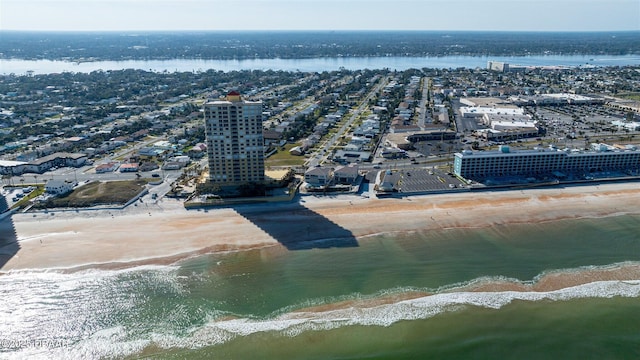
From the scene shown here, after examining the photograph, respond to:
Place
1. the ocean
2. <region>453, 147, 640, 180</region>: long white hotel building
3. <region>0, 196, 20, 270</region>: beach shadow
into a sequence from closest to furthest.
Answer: the ocean < <region>0, 196, 20, 270</region>: beach shadow < <region>453, 147, 640, 180</region>: long white hotel building

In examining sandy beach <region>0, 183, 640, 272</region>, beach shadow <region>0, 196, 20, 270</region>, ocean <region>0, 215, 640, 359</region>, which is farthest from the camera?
sandy beach <region>0, 183, 640, 272</region>

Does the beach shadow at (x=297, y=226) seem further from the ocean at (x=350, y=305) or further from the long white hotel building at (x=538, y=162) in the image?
the long white hotel building at (x=538, y=162)

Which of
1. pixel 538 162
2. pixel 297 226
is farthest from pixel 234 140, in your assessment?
pixel 538 162

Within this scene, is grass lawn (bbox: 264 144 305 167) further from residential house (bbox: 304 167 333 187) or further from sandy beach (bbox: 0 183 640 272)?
sandy beach (bbox: 0 183 640 272)

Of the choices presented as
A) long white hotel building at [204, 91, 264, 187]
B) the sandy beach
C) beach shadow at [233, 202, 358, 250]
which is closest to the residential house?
the sandy beach

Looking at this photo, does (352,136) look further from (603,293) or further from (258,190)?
(603,293)

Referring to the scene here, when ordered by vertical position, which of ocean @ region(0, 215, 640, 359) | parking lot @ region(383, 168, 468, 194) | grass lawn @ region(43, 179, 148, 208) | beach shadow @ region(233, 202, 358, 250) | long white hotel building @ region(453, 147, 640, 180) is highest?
long white hotel building @ region(453, 147, 640, 180)

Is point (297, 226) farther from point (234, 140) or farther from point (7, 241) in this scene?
point (7, 241)
